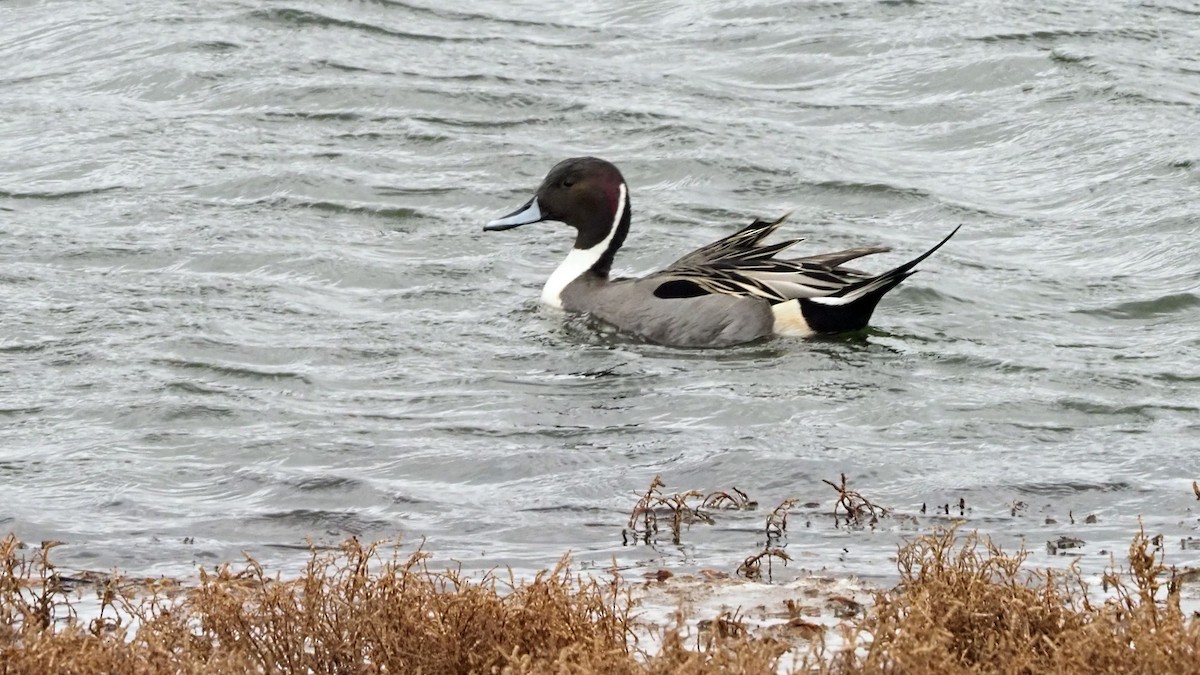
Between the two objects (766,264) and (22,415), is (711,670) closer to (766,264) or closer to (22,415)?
(22,415)

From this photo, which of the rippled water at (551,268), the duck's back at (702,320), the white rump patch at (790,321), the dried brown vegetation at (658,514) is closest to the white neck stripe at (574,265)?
the rippled water at (551,268)

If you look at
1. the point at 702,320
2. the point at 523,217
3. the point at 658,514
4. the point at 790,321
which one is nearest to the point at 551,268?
the point at 523,217

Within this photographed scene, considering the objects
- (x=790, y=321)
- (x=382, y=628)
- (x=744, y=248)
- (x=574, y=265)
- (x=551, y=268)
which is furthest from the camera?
(x=551, y=268)

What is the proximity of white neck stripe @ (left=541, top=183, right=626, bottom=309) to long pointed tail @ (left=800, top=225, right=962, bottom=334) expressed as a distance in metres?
1.57

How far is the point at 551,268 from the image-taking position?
1286 centimetres

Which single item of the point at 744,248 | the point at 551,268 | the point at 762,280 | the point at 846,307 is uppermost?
the point at 744,248

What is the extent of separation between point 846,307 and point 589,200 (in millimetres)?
2041

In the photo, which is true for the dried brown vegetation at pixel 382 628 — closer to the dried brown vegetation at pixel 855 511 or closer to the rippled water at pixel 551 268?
the rippled water at pixel 551 268

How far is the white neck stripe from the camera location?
11.7 metres

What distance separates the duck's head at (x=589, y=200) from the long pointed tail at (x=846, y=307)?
65.6 inches

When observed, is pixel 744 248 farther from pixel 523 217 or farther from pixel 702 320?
pixel 523 217

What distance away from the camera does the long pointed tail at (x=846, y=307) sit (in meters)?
10.7

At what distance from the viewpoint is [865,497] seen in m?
7.45

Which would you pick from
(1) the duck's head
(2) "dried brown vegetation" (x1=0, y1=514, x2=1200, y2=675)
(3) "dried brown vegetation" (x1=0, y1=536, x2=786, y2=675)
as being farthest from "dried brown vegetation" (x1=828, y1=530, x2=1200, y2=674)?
(1) the duck's head
